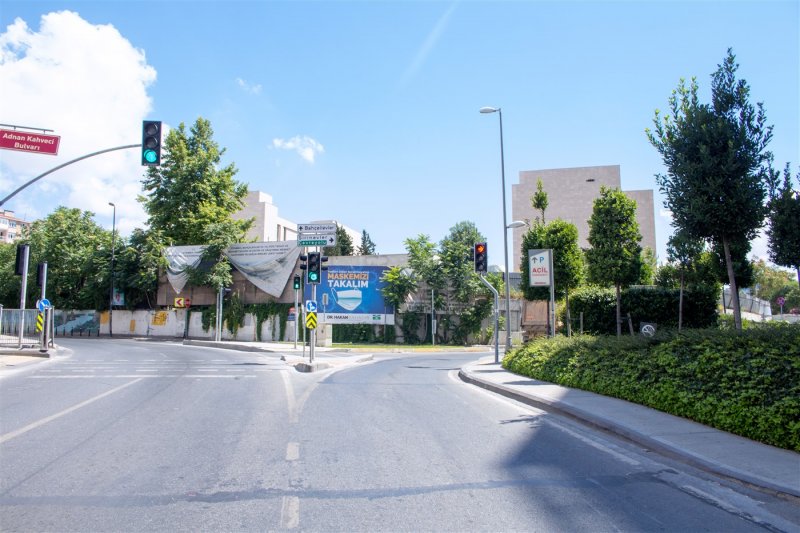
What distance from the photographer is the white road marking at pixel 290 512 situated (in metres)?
4.50

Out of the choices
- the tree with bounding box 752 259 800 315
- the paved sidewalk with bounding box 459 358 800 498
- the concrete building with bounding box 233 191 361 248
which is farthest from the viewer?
the concrete building with bounding box 233 191 361 248

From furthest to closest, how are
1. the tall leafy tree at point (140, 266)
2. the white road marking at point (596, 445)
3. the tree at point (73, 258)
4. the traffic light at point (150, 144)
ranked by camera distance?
the tree at point (73, 258), the tall leafy tree at point (140, 266), the traffic light at point (150, 144), the white road marking at point (596, 445)

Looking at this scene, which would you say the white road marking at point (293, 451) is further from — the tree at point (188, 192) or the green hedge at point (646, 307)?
the tree at point (188, 192)

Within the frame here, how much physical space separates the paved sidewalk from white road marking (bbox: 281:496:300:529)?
456 cm

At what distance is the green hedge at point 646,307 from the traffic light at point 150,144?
1934 centimetres

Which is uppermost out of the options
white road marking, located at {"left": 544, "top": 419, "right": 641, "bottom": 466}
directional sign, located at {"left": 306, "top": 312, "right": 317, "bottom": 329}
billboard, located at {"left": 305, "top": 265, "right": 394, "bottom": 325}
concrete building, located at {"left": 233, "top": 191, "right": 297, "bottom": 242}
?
concrete building, located at {"left": 233, "top": 191, "right": 297, "bottom": 242}

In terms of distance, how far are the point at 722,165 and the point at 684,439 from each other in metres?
6.09

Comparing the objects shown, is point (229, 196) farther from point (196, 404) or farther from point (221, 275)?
point (196, 404)

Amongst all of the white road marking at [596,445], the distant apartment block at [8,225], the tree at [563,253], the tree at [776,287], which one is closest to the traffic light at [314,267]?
the tree at [563,253]

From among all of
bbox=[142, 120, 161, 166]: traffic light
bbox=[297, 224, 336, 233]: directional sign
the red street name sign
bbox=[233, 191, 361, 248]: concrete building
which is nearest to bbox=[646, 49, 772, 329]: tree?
bbox=[142, 120, 161, 166]: traffic light

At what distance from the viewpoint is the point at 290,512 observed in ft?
15.7

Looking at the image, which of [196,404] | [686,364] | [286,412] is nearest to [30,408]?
[196,404]

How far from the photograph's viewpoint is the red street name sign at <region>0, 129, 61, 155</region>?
14211 millimetres

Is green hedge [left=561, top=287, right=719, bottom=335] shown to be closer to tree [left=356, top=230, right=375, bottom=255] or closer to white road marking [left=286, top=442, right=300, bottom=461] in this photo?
white road marking [left=286, top=442, right=300, bottom=461]
